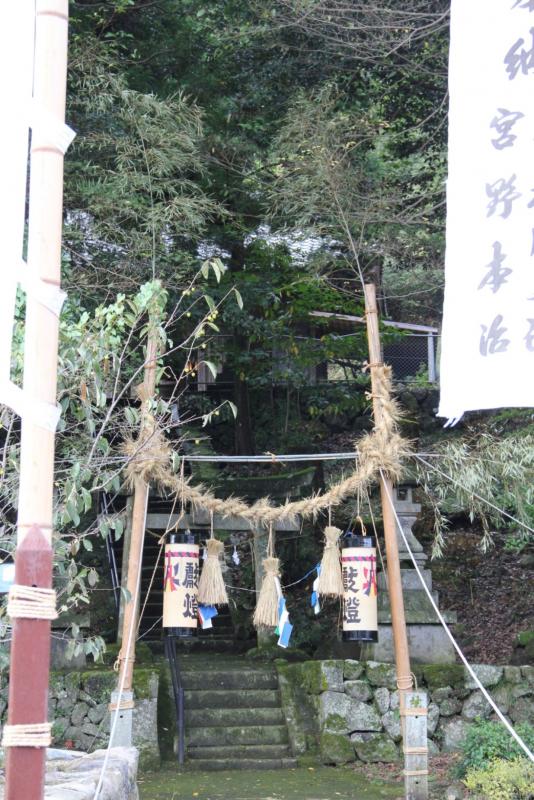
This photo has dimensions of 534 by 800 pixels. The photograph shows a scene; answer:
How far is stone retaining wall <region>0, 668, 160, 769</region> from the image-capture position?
8656 millimetres

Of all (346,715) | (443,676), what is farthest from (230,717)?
(443,676)

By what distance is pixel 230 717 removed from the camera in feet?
30.3

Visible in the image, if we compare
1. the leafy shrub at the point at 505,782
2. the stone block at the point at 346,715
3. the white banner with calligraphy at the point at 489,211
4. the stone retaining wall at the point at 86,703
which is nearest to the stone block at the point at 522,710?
the stone block at the point at 346,715

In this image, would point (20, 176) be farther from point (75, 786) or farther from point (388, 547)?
point (388, 547)

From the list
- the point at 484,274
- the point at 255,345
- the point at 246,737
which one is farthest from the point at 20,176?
the point at 255,345

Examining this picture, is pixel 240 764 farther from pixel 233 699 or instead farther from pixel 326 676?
pixel 326 676

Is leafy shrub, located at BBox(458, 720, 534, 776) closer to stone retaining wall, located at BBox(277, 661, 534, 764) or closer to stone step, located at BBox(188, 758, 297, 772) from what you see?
stone retaining wall, located at BBox(277, 661, 534, 764)

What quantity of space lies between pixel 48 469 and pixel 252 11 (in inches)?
359

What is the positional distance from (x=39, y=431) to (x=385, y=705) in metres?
7.00

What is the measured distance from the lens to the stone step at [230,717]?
362 inches

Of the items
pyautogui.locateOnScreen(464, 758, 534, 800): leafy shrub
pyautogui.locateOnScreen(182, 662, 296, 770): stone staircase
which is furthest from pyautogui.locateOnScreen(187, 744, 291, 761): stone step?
pyautogui.locateOnScreen(464, 758, 534, 800): leafy shrub

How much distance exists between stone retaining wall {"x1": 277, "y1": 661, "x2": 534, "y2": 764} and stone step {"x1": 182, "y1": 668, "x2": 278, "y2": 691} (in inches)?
23.8

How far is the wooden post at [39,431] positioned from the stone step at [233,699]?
7.07m

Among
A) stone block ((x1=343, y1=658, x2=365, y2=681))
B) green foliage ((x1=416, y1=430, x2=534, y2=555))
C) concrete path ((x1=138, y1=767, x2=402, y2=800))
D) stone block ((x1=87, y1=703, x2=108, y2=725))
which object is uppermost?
green foliage ((x1=416, y1=430, x2=534, y2=555))
